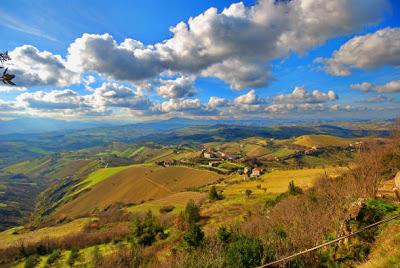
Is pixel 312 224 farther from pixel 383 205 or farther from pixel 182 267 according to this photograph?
pixel 182 267

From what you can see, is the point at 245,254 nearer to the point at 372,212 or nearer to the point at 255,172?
the point at 372,212

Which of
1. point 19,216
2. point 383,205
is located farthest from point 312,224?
point 19,216

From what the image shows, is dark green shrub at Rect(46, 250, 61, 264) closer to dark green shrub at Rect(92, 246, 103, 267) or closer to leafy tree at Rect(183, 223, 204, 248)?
dark green shrub at Rect(92, 246, 103, 267)

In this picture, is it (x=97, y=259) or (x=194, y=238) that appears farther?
(x=97, y=259)

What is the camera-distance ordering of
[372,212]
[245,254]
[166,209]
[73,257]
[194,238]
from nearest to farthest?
[245,254] < [372,212] < [194,238] < [73,257] < [166,209]

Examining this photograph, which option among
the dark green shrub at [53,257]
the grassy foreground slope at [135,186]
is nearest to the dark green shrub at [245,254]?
the dark green shrub at [53,257]

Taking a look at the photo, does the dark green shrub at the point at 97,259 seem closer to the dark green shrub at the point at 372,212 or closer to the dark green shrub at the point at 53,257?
the dark green shrub at the point at 53,257

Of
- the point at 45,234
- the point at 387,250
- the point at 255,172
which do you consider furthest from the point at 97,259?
the point at 255,172
